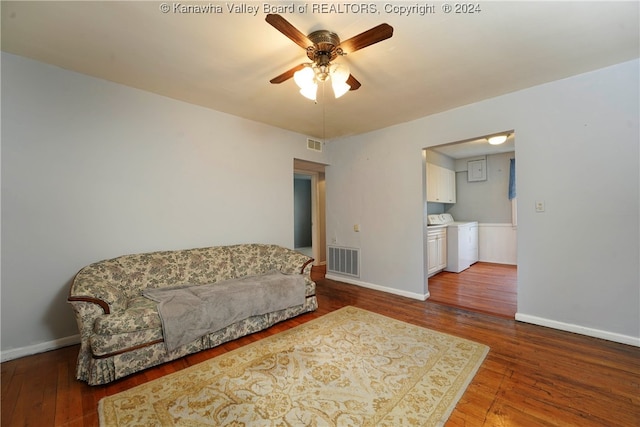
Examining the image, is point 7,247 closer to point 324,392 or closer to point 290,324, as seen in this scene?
point 290,324

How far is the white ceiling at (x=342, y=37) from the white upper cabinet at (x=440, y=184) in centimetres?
224

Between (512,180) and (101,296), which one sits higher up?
(512,180)

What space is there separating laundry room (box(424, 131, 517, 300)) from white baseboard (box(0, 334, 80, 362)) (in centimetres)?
511

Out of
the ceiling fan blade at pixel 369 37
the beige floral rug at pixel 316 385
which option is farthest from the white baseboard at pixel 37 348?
the ceiling fan blade at pixel 369 37

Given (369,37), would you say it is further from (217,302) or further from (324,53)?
(217,302)

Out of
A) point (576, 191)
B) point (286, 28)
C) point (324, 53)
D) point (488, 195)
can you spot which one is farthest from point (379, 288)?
point (488, 195)

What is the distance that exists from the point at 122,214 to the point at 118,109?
1.07 metres

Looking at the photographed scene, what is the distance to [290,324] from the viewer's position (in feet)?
9.48

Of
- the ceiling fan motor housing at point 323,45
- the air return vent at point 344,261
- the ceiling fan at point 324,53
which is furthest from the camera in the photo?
the air return vent at point 344,261

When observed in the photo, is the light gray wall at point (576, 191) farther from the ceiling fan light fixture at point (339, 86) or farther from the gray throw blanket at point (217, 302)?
the gray throw blanket at point (217, 302)

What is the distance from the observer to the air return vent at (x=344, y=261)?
4.48 m

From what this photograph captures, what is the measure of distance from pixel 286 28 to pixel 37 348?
129 inches

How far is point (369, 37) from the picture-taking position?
162cm

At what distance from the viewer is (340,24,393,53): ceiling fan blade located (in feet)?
5.00
